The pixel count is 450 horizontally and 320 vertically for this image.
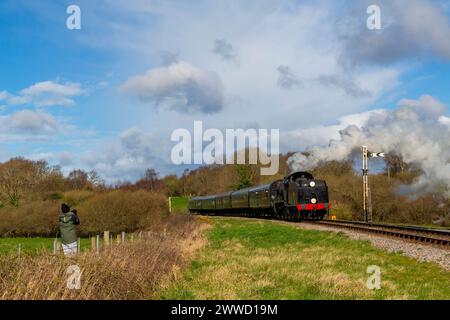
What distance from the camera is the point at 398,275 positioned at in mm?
14344

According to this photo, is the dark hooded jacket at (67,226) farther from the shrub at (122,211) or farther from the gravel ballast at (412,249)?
the shrub at (122,211)

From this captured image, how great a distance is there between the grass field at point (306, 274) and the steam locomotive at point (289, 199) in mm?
13241

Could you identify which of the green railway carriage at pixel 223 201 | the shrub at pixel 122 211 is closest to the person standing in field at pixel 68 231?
the shrub at pixel 122 211

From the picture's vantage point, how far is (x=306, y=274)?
13.4 m

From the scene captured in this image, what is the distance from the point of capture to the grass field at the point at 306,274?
36.1 ft

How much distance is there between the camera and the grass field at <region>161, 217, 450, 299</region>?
433 inches

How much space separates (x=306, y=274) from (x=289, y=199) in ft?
80.6

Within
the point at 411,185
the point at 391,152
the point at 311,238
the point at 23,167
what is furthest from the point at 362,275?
the point at 23,167

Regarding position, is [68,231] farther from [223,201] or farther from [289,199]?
[223,201]

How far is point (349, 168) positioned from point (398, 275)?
130ft

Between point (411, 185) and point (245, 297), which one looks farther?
point (411, 185)

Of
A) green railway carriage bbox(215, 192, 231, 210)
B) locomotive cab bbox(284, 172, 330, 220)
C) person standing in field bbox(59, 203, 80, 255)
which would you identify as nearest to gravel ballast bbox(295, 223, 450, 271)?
person standing in field bbox(59, 203, 80, 255)

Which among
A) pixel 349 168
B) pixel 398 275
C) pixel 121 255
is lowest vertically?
pixel 398 275
